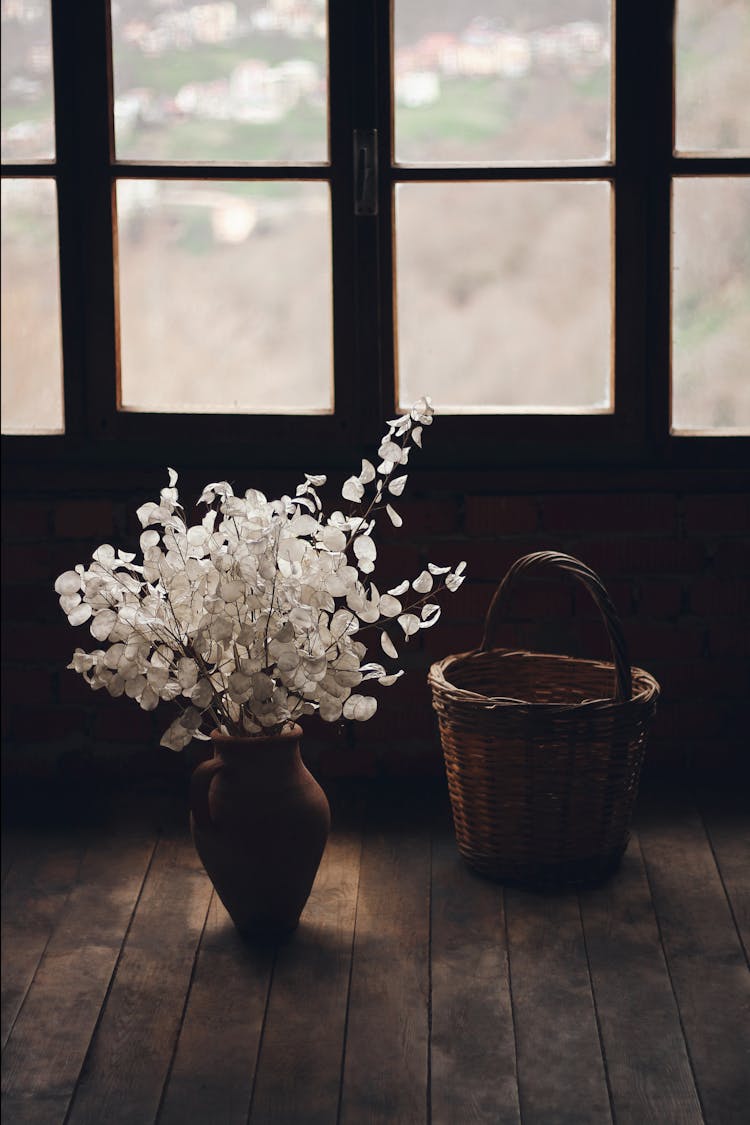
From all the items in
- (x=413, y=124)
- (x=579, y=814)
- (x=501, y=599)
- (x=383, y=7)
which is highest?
(x=383, y=7)

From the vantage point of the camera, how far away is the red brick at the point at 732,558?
3039 millimetres

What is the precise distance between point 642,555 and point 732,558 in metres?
0.20

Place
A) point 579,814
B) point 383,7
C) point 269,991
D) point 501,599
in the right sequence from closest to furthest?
point 269,991, point 579,814, point 501,599, point 383,7

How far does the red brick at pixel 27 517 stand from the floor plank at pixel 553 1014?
Result: 1.28m

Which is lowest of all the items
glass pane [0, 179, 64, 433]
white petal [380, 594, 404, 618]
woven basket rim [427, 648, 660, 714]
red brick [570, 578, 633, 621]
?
woven basket rim [427, 648, 660, 714]

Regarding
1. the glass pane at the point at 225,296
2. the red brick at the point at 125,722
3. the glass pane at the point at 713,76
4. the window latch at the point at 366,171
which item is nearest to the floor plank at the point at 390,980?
the red brick at the point at 125,722

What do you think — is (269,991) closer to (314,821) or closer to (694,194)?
(314,821)

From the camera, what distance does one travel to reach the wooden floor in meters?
1.92

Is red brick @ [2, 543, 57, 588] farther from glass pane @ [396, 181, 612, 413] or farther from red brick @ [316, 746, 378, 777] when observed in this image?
glass pane @ [396, 181, 612, 413]

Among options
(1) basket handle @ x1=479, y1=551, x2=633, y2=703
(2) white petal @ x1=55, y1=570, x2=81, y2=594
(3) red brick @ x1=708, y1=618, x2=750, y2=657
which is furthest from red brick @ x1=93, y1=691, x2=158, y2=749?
(3) red brick @ x1=708, y1=618, x2=750, y2=657

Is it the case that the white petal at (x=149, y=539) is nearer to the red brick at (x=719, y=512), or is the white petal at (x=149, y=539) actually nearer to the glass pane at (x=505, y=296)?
the glass pane at (x=505, y=296)

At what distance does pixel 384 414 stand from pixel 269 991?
129 centimetres

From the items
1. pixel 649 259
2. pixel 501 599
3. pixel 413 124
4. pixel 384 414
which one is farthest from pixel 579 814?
pixel 413 124

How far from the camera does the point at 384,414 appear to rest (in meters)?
3.00
